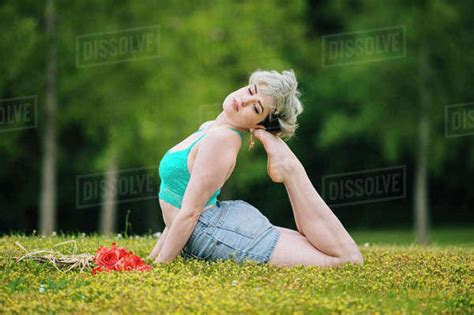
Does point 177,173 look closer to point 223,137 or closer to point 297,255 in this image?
point 223,137

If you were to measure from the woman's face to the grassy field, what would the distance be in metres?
1.28

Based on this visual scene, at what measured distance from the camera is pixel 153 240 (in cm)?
975

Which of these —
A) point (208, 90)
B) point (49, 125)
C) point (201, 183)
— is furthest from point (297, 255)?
point (49, 125)

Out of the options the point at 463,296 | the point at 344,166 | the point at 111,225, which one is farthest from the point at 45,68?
the point at 463,296

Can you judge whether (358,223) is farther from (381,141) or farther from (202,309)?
(202,309)

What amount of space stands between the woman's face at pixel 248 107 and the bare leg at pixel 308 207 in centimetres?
36

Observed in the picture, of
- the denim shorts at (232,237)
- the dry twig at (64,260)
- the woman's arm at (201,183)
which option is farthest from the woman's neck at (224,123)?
the dry twig at (64,260)

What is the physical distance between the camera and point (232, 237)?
6879mm

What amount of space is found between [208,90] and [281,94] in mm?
11885

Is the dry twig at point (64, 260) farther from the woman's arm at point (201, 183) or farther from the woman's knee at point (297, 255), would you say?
the woman's knee at point (297, 255)

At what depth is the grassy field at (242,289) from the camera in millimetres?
5090

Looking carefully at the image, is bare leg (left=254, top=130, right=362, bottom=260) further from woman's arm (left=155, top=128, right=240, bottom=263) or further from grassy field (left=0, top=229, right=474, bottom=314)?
woman's arm (left=155, top=128, right=240, bottom=263)

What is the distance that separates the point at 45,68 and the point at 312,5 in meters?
11.0

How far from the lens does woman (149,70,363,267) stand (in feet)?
22.0
